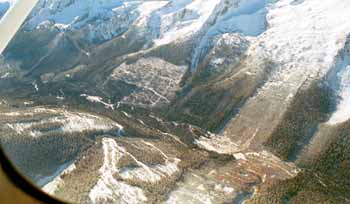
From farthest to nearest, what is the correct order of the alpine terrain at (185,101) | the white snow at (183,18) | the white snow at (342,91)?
1. the white snow at (183,18)
2. the white snow at (342,91)
3. the alpine terrain at (185,101)

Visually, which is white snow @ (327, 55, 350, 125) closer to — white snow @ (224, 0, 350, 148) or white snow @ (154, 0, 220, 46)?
white snow @ (224, 0, 350, 148)

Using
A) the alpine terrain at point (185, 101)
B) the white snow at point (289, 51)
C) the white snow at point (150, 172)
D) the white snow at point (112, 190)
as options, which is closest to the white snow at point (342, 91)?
the alpine terrain at point (185, 101)

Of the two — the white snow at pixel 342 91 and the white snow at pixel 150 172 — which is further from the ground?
the white snow at pixel 150 172

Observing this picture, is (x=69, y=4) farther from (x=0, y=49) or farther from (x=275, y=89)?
(x=0, y=49)

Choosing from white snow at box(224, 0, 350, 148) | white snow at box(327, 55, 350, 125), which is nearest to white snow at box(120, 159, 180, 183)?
white snow at box(224, 0, 350, 148)

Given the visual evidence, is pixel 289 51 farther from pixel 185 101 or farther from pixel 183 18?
pixel 183 18

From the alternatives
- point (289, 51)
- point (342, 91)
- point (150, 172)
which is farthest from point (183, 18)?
point (150, 172)

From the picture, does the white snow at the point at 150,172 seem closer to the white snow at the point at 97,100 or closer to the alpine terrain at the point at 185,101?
the alpine terrain at the point at 185,101

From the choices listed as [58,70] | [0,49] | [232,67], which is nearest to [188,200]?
[0,49]
